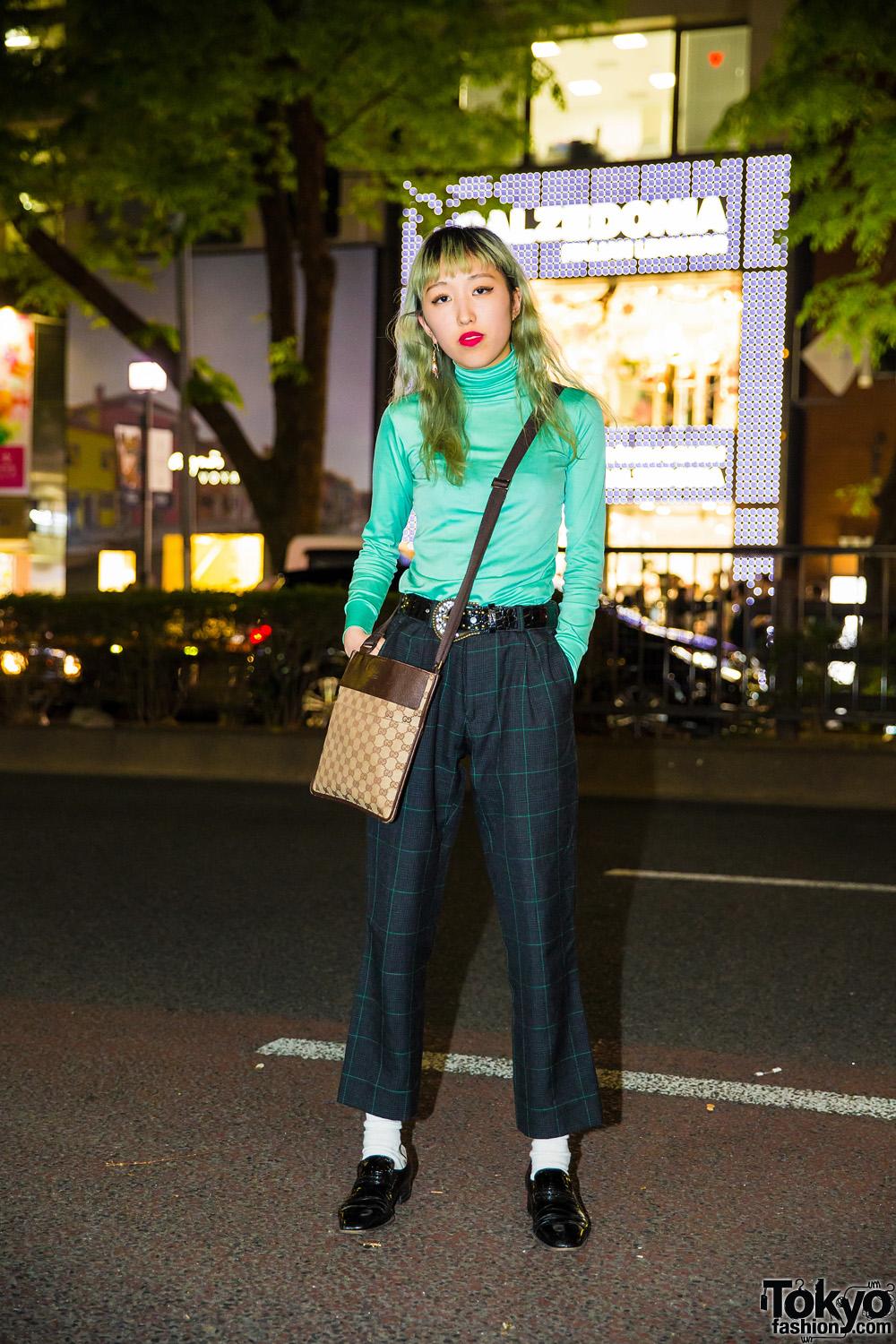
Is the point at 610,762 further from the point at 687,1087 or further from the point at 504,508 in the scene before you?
the point at 504,508

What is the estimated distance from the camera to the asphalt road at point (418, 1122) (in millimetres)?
2621

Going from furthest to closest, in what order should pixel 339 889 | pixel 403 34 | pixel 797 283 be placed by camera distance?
1. pixel 797 283
2. pixel 403 34
3. pixel 339 889

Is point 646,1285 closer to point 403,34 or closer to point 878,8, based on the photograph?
point 878,8

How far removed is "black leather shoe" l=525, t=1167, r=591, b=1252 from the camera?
2.83m

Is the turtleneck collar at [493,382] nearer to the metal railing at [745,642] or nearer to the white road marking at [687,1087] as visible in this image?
the white road marking at [687,1087]

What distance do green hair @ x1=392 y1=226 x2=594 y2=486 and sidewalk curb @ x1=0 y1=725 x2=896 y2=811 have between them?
693 cm

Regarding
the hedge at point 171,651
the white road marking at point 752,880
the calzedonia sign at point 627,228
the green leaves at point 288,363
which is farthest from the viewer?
the calzedonia sign at point 627,228

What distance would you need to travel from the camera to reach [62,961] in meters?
5.16

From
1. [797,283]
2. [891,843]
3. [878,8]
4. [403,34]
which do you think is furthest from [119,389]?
[891,843]

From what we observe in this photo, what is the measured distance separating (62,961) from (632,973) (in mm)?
2045

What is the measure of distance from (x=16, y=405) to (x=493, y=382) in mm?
24581

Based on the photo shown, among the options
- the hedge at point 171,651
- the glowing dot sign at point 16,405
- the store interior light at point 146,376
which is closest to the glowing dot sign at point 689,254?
the store interior light at point 146,376

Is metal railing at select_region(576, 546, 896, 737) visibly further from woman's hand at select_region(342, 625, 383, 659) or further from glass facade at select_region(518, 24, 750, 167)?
glass facade at select_region(518, 24, 750, 167)

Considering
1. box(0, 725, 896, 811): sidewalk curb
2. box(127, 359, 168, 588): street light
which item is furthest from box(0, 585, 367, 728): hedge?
box(127, 359, 168, 588): street light
